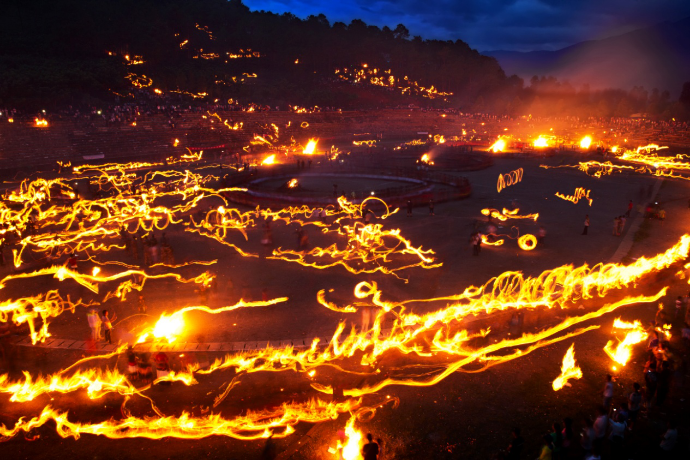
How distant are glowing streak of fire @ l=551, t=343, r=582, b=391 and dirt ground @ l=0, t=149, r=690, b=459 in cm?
13

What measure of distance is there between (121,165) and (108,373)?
105 feet

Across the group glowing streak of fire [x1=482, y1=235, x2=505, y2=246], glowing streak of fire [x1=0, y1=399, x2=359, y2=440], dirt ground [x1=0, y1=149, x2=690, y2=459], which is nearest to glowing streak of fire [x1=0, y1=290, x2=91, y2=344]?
dirt ground [x1=0, y1=149, x2=690, y2=459]

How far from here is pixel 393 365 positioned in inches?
356

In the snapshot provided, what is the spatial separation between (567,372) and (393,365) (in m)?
3.59

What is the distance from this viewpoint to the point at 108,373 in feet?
28.9

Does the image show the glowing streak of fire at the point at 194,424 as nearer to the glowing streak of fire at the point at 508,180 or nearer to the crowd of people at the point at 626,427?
the crowd of people at the point at 626,427

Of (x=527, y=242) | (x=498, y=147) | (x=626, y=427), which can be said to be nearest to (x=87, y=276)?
(x=626, y=427)

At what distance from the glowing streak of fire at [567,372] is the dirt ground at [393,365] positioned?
Result: 132mm

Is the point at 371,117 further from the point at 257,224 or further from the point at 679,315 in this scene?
the point at 679,315

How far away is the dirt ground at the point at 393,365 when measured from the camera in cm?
686

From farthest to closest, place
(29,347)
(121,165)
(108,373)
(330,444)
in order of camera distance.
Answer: (121,165) < (29,347) < (108,373) < (330,444)

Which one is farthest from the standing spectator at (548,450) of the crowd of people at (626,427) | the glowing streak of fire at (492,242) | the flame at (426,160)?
the flame at (426,160)

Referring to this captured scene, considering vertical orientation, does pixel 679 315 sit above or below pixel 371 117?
below

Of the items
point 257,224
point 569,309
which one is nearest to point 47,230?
point 257,224
